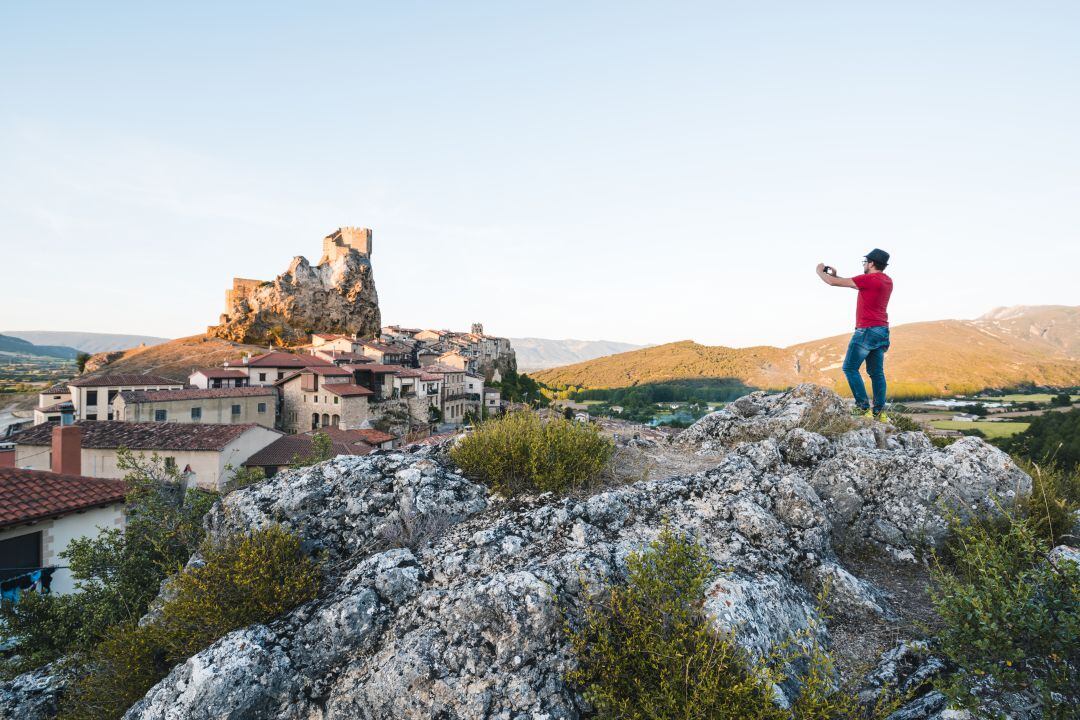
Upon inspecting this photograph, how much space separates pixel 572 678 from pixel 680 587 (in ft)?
3.40

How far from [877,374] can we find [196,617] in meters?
9.72

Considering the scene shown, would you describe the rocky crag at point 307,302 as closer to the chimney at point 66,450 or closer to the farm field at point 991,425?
the chimney at point 66,450

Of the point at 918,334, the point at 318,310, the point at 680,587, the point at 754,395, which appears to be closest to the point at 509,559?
the point at 680,587

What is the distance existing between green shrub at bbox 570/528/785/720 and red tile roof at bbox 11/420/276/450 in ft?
104

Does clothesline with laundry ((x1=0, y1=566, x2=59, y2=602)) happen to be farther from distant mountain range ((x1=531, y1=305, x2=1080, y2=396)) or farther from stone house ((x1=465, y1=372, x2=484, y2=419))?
stone house ((x1=465, y1=372, x2=484, y2=419))

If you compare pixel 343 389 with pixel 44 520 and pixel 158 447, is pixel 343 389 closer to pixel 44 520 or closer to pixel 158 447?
pixel 158 447

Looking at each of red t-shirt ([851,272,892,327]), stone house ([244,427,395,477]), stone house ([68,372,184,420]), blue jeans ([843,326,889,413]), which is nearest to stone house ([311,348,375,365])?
stone house ([68,372,184,420])

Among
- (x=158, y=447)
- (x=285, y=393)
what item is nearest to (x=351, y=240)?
(x=285, y=393)

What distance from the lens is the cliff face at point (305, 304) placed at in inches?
3679

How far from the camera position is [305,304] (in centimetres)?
9712

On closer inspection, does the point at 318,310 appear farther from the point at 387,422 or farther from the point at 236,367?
the point at 387,422

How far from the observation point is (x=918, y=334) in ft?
367

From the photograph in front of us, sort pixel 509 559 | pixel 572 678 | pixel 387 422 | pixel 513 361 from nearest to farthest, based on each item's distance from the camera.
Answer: pixel 572 678
pixel 509 559
pixel 387 422
pixel 513 361

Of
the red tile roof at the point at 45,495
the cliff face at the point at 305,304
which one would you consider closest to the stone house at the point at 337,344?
the cliff face at the point at 305,304
